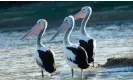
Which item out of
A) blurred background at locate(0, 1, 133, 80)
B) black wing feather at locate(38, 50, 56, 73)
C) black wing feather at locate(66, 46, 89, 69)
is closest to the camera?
black wing feather at locate(66, 46, 89, 69)

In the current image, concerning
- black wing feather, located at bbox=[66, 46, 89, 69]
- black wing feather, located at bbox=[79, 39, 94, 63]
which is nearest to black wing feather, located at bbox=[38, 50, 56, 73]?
black wing feather, located at bbox=[66, 46, 89, 69]

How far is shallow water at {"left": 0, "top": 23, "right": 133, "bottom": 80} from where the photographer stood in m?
13.4

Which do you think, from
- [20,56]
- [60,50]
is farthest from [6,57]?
[60,50]

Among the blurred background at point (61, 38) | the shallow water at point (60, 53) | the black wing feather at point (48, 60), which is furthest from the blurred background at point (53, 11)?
the black wing feather at point (48, 60)

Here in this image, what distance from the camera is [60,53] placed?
→ 59.1 ft

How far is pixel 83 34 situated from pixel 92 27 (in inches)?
503

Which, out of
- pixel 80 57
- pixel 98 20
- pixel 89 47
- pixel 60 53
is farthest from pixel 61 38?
pixel 80 57

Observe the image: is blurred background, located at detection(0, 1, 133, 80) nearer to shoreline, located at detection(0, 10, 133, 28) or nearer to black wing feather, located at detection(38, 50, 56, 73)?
shoreline, located at detection(0, 10, 133, 28)

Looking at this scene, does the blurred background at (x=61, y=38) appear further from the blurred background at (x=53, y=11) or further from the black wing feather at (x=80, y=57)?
the black wing feather at (x=80, y=57)

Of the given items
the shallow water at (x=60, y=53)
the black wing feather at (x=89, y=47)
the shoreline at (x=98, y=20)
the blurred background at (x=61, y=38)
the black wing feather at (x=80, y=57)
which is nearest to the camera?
the black wing feather at (x=80, y=57)

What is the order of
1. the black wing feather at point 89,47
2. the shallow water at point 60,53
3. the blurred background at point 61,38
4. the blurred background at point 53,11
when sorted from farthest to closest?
the blurred background at point 53,11 < the black wing feather at point 89,47 < the blurred background at point 61,38 < the shallow water at point 60,53

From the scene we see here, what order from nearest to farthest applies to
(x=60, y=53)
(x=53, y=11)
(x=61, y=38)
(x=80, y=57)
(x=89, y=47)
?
(x=80, y=57)
(x=89, y=47)
(x=60, y=53)
(x=61, y=38)
(x=53, y=11)

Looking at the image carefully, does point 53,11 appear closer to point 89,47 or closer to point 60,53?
point 60,53

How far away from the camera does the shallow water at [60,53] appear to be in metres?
13.4
